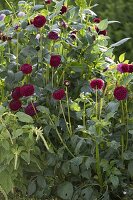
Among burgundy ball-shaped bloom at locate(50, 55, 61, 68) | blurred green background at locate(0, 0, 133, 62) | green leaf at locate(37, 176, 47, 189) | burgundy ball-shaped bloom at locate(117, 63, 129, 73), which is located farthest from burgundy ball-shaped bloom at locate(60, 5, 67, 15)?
blurred green background at locate(0, 0, 133, 62)

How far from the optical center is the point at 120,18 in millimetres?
5031

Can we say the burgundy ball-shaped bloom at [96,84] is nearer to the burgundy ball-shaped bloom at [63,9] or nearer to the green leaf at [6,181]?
the burgundy ball-shaped bloom at [63,9]

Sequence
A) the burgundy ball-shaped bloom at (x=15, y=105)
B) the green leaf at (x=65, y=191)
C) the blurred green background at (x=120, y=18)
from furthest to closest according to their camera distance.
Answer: the blurred green background at (x=120, y=18), the green leaf at (x=65, y=191), the burgundy ball-shaped bloom at (x=15, y=105)

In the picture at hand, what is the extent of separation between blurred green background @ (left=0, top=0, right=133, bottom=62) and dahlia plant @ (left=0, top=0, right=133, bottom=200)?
4.67 feet

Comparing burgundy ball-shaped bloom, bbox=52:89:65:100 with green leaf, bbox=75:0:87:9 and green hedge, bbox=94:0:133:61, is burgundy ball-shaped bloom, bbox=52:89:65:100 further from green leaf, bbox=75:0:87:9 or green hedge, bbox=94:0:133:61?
green hedge, bbox=94:0:133:61

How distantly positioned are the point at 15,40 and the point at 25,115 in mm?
539

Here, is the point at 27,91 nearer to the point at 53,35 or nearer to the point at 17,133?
the point at 17,133

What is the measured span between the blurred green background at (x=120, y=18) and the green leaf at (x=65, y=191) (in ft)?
5.76

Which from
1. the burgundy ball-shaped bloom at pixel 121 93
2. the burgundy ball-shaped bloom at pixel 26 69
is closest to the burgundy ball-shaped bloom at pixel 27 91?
the burgundy ball-shaped bloom at pixel 26 69

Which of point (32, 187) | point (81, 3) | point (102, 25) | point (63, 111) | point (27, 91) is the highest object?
point (81, 3)

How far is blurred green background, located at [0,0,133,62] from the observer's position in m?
4.91

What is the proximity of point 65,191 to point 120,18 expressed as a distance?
7.08 ft

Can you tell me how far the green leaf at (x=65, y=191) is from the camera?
3.29 metres

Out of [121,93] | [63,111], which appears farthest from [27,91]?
[121,93]
